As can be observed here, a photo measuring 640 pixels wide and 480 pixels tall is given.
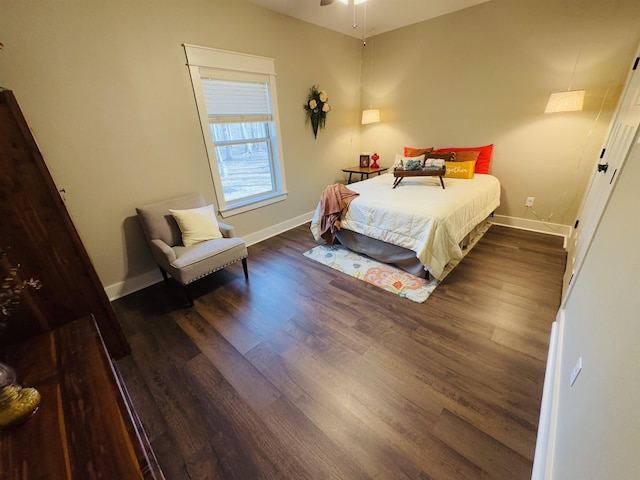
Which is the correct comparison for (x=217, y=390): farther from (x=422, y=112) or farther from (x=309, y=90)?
(x=422, y=112)

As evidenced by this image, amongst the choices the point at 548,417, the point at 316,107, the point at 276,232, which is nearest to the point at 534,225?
the point at 548,417

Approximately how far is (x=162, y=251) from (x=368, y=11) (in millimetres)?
3627

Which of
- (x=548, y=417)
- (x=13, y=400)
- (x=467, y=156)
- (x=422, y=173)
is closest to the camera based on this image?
(x=13, y=400)

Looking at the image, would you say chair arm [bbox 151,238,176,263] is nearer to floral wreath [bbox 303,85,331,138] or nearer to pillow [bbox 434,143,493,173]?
floral wreath [bbox 303,85,331,138]

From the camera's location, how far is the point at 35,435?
0.76 meters

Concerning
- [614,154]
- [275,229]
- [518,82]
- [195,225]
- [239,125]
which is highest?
[518,82]

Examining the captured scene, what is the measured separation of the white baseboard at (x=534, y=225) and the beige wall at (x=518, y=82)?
0.07m

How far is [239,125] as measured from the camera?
3.05 m

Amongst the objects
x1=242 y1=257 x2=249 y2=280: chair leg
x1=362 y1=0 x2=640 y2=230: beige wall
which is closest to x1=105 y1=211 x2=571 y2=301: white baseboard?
x1=362 y1=0 x2=640 y2=230: beige wall

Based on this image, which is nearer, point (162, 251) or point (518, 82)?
point (162, 251)

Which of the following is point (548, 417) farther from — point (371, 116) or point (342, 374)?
point (371, 116)

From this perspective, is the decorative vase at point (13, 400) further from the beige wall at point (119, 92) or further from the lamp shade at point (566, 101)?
the lamp shade at point (566, 101)

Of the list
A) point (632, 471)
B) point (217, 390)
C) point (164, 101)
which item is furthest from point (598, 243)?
point (164, 101)

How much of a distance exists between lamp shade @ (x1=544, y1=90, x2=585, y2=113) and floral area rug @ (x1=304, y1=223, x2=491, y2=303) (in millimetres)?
1510
